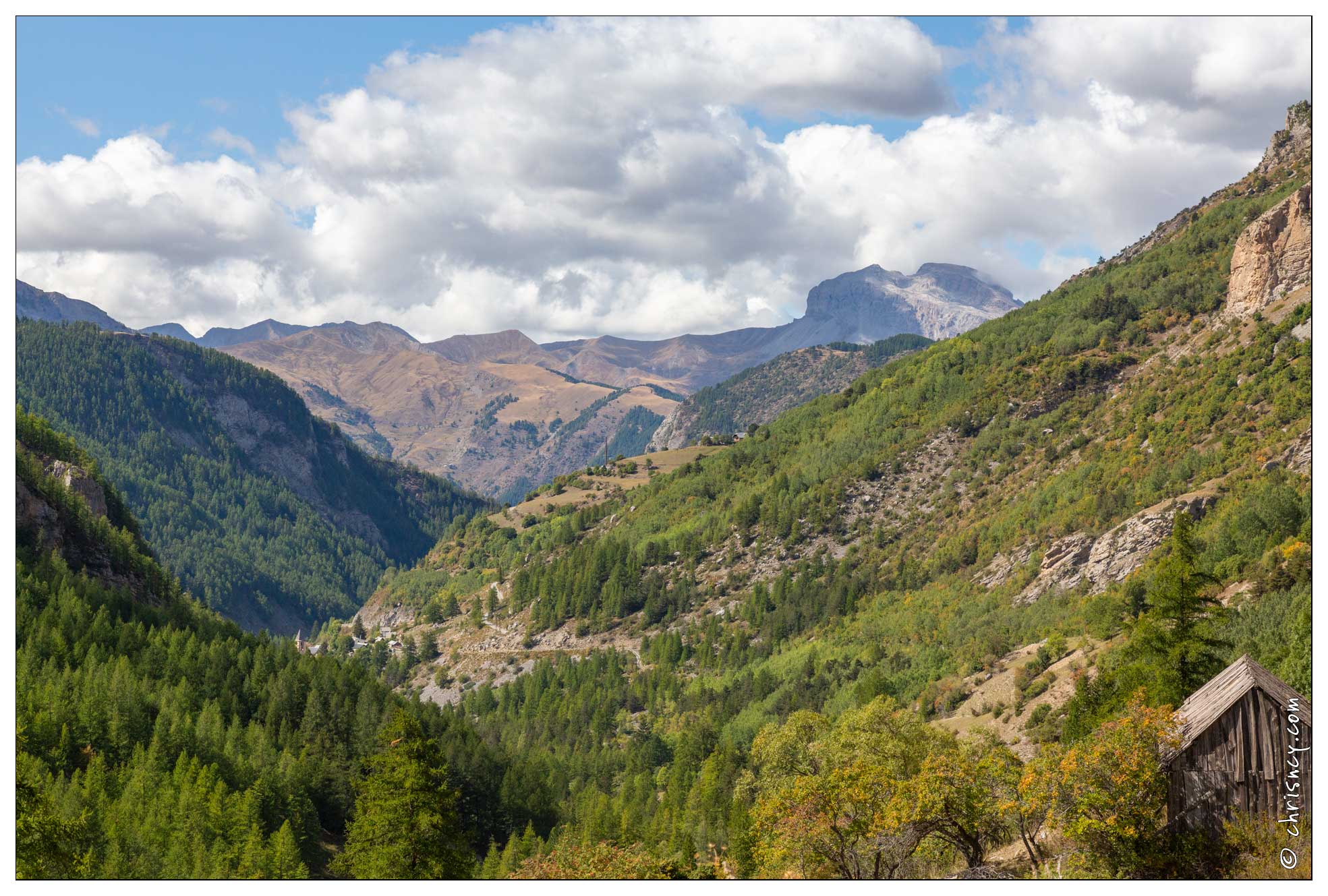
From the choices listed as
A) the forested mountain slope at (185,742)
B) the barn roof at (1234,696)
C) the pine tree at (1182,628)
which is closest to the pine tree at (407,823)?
the forested mountain slope at (185,742)

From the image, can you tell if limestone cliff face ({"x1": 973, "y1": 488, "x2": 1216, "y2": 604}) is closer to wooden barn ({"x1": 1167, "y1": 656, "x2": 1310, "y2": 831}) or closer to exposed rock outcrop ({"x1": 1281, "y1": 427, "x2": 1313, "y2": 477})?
exposed rock outcrop ({"x1": 1281, "y1": 427, "x2": 1313, "y2": 477})

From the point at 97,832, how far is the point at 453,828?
111 ft

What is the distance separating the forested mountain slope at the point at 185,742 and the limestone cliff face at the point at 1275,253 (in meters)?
138

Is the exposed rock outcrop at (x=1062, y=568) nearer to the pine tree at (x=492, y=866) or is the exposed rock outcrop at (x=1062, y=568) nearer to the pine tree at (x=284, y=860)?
the pine tree at (x=492, y=866)

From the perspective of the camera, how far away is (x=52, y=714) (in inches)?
4269

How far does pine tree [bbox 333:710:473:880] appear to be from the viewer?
60656 mm

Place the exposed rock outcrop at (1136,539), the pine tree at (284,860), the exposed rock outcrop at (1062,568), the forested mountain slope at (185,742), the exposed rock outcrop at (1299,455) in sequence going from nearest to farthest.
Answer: the forested mountain slope at (185,742)
the pine tree at (284,860)
the exposed rock outcrop at (1299,455)
the exposed rock outcrop at (1136,539)
the exposed rock outcrop at (1062,568)

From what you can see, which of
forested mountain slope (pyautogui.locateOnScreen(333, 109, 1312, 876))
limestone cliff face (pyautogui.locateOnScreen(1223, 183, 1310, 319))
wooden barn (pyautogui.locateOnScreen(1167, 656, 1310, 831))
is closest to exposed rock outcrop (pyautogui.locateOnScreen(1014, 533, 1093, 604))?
forested mountain slope (pyautogui.locateOnScreen(333, 109, 1312, 876))

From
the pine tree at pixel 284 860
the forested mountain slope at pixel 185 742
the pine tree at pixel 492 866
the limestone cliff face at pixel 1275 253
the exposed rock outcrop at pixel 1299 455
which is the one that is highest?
the limestone cliff face at pixel 1275 253

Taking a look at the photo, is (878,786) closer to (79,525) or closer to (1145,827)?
(1145,827)

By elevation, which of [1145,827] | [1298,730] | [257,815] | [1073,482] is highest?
[1073,482]

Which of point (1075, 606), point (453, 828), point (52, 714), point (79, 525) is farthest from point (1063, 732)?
point (79, 525)

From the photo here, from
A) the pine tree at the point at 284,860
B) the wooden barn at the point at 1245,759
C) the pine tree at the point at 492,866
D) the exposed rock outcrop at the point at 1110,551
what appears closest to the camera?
the wooden barn at the point at 1245,759

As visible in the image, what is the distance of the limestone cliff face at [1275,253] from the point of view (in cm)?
17338
